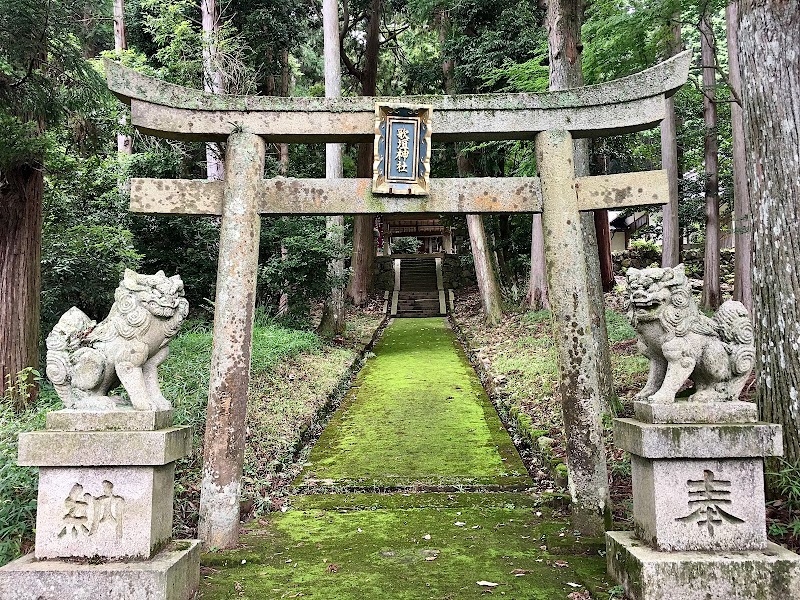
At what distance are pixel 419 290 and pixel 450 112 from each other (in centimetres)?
1608

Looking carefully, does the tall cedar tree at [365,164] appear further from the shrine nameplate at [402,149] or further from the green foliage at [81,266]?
the shrine nameplate at [402,149]

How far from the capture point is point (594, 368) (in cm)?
469

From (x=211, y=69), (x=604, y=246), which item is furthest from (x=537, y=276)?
(x=211, y=69)

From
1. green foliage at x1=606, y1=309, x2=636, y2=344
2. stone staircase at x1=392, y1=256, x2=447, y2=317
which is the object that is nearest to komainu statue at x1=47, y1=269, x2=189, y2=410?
green foliage at x1=606, y1=309, x2=636, y2=344

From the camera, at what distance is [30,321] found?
688 centimetres

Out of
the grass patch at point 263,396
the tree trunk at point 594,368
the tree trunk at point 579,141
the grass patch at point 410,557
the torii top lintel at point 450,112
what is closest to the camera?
the grass patch at point 410,557

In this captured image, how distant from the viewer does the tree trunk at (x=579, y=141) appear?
23.1ft

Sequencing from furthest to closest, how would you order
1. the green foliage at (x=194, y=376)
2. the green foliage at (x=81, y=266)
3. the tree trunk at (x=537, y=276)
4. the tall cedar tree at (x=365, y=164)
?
1. the tall cedar tree at (x=365, y=164)
2. the tree trunk at (x=537, y=276)
3. the green foliage at (x=81, y=266)
4. the green foliage at (x=194, y=376)

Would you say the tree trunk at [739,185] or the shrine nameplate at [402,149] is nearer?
the shrine nameplate at [402,149]

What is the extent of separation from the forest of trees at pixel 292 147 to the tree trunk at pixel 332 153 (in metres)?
0.08

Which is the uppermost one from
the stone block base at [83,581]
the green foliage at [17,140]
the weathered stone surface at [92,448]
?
the green foliage at [17,140]

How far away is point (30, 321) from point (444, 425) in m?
5.24

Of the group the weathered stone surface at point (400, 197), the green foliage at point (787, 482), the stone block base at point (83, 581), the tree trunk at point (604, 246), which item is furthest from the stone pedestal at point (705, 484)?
the tree trunk at point (604, 246)

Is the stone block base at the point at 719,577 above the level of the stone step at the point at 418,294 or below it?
below
